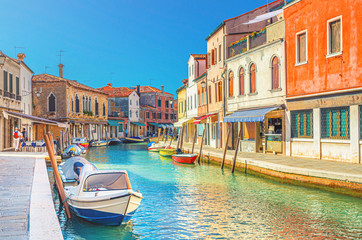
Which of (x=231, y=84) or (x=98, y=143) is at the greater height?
(x=231, y=84)

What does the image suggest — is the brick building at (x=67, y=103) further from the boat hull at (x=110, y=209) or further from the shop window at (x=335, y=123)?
the boat hull at (x=110, y=209)

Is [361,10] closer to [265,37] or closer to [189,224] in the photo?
[265,37]

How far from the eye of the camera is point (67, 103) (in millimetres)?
43188

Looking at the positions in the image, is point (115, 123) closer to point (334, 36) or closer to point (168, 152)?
point (168, 152)

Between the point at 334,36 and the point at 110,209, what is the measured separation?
11.7 meters

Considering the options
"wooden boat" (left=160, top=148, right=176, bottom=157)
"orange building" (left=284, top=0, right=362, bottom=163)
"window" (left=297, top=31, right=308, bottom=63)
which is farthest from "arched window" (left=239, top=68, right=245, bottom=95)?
"wooden boat" (left=160, top=148, right=176, bottom=157)

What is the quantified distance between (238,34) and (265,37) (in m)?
4.96

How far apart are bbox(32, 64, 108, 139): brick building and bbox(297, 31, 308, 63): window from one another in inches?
1142

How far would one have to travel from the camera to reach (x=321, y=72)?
623 inches

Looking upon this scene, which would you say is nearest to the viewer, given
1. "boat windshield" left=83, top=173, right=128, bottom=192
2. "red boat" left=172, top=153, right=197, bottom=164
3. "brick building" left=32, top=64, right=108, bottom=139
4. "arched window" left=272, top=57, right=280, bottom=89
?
"boat windshield" left=83, top=173, right=128, bottom=192

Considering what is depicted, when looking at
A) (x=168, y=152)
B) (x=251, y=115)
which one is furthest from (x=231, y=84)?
(x=168, y=152)

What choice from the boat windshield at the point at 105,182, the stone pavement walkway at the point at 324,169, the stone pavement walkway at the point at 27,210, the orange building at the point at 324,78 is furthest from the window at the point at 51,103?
the boat windshield at the point at 105,182

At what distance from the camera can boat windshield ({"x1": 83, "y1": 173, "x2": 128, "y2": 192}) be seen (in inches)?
363

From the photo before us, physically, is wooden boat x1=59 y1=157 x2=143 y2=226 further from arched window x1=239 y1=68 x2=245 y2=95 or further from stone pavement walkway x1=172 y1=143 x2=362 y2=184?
arched window x1=239 y1=68 x2=245 y2=95
